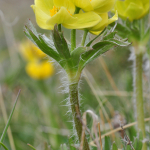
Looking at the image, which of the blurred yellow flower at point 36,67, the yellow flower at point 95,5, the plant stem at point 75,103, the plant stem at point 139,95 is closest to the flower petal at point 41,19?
the yellow flower at point 95,5

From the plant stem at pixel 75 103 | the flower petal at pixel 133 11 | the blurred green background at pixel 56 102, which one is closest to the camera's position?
the plant stem at pixel 75 103

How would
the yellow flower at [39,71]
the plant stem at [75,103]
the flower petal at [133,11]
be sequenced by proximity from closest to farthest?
1. the plant stem at [75,103]
2. the flower petal at [133,11]
3. the yellow flower at [39,71]

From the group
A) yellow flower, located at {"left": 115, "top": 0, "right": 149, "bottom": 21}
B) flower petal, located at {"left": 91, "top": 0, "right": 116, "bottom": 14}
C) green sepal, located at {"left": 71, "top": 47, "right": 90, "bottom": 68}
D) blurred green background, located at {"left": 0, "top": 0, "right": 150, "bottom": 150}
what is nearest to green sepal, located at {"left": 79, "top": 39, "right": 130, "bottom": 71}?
green sepal, located at {"left": 71, "top": 47, "right": 90, "bottom": 68}

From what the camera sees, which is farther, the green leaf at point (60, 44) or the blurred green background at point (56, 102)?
the blurred green background at point (56, 102)

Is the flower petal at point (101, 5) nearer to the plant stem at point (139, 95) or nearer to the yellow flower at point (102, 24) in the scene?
the yellow flower at point (102, 24)

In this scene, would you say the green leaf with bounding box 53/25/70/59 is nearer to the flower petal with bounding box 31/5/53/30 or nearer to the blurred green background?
the flower petal with bounding box 31/5/53/30

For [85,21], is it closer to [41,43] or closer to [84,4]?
[84,4]

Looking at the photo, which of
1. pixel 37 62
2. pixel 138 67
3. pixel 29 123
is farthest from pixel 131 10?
pixel 37 62
